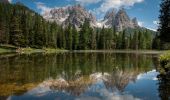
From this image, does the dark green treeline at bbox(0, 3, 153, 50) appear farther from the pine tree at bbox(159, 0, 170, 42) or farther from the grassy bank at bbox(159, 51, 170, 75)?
the grassy bank at bbox(159, 51, 170, 75)

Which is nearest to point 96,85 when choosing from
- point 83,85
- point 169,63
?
point 83,85

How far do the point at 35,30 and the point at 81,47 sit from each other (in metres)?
31.7

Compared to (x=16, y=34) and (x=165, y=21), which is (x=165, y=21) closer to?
(x=165, y=21)

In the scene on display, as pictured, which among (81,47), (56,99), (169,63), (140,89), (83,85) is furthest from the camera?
(81,47)

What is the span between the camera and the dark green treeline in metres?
123

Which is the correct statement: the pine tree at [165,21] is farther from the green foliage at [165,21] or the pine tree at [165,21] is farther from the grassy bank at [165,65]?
the grassy bank at [165,65]

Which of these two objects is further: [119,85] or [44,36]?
[44,36]

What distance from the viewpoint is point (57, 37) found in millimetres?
155625

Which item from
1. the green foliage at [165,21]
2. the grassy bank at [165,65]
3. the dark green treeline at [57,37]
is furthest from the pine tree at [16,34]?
the grassy bank at [165,65]

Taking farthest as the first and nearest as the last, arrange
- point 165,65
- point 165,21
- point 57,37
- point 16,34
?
point 57,37, point 16,34, point 165,21, point 165,65

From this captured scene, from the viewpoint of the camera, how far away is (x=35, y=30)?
138625 mm

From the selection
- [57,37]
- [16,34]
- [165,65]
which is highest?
[16,34]

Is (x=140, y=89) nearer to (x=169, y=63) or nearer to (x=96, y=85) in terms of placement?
(x=96, y=85)

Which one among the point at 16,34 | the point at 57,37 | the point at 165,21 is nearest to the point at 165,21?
the point at 165,21
